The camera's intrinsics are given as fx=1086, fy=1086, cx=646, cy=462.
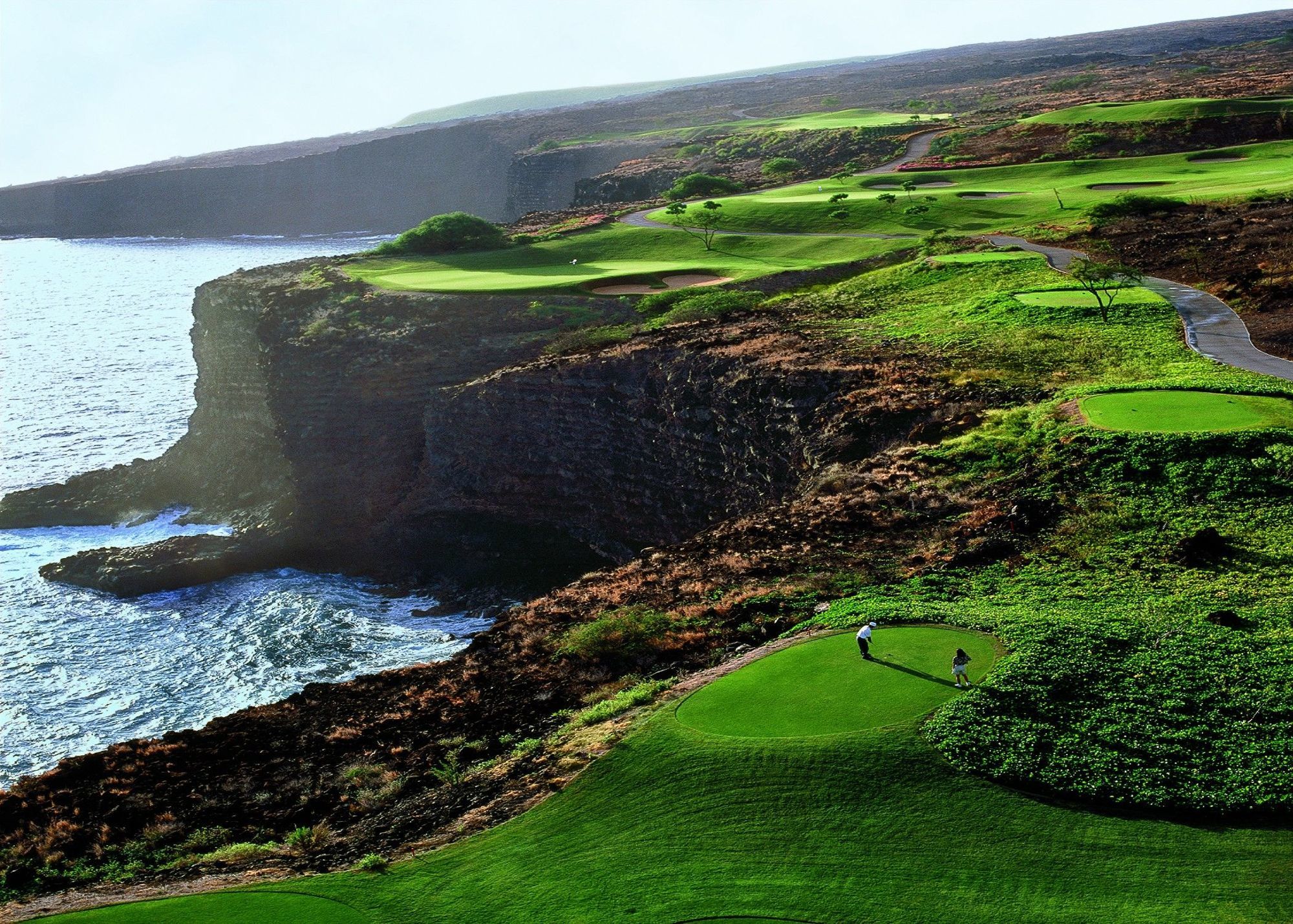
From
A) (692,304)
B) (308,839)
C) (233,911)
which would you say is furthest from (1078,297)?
(233,911)

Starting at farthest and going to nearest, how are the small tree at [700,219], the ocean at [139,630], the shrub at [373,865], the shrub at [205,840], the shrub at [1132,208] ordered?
the small tree at [700,219] → the shrub at [1132,208] → the ocean at [139,630] → the shrub at [205,840] → the shrub at [373,865]

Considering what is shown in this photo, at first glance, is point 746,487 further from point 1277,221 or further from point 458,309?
point 1277,221

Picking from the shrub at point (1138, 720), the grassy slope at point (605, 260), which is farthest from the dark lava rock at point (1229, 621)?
the grassy slope at point (605, 260)

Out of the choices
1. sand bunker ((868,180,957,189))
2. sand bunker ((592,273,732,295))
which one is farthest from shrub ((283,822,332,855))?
sand bunker ((868,180,957,189))

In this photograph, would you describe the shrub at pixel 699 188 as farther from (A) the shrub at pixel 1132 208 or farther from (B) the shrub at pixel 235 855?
(B) the shrub at pixel 235 855

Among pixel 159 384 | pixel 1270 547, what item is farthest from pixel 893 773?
pixel 159 384

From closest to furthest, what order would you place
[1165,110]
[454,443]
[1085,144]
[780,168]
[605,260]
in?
1. [454,443]
2. [605,260]
3. [1085,144]
4. [1165,110]
5. [780,168]

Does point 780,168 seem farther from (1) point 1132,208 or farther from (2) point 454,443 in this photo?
(2) point 454,443
